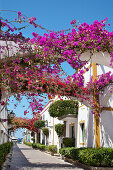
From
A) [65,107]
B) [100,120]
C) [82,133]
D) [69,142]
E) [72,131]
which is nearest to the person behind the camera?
[100,120]

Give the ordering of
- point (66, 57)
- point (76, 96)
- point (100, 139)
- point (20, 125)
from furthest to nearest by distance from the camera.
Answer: point (20, 125) → point (100, 139) → point (76, 96) → point (66, 57)

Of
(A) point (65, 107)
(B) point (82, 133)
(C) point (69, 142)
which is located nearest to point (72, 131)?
(C) point (69, 142)

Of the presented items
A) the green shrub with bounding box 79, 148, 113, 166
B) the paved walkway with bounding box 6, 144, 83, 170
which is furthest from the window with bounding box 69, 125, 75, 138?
the green shrub with bounding box 79, 148, 113, 166

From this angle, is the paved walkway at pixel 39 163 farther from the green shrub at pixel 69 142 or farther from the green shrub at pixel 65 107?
the green shrub at pixel 65 107

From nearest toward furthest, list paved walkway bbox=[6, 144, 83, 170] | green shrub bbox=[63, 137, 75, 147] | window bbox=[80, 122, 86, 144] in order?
paved walkway bbox=[6, 144, 83, 170], window bbox=[80, 122, 86, 144], green shrub bbox=[63, 137, 75, 147]

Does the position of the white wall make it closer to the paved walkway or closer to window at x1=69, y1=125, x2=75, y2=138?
the paved walkway

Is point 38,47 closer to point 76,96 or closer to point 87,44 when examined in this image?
point 87,44

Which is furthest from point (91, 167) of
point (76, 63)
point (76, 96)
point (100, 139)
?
point (76, 63)

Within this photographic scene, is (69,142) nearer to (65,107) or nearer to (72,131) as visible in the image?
(72,131)

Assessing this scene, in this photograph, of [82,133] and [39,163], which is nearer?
[39,163]

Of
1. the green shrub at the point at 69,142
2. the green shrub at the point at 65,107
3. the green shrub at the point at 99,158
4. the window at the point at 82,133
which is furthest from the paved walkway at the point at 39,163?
the green shrub at the point at 65,107

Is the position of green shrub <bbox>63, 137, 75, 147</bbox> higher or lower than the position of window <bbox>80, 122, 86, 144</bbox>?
lower

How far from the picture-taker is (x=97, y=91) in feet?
46.5

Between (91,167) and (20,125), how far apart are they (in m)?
26.0
